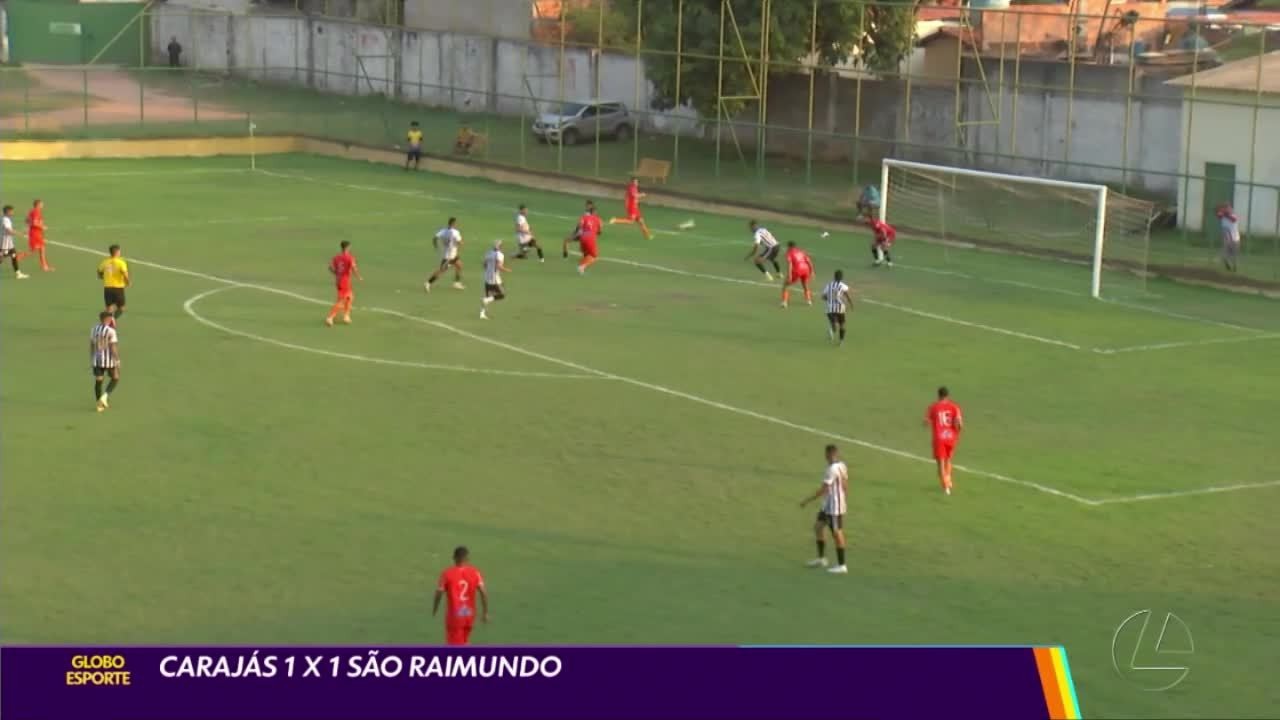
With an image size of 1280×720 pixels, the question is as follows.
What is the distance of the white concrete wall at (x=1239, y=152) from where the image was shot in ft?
159

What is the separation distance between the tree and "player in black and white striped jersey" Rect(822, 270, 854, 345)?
25.4m

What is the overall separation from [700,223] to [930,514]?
2994 centimetres

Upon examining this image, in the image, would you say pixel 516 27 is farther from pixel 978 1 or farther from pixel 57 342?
pixel 57 342

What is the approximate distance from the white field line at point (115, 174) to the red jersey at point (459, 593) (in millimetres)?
45369

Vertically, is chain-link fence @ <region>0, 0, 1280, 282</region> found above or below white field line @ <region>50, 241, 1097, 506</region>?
above

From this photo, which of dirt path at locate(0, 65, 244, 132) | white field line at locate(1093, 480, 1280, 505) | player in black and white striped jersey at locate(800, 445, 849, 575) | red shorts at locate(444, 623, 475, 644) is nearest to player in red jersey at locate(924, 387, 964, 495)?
white field line at locate(1093, 480, 1280, 505)

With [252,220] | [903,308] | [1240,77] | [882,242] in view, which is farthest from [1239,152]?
[252,220]

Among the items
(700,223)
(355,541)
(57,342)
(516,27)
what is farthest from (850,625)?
(516,27)

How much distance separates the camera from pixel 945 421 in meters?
25.5

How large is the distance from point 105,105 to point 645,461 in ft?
179

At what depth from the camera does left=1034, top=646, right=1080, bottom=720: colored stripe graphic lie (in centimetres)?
1500

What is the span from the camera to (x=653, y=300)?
134 ft

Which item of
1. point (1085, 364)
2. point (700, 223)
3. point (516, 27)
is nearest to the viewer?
point (1085, 364)

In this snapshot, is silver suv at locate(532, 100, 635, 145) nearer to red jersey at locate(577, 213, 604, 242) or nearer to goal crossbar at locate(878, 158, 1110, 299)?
goal crossbar at locate(878, 158, 1110, 299)
